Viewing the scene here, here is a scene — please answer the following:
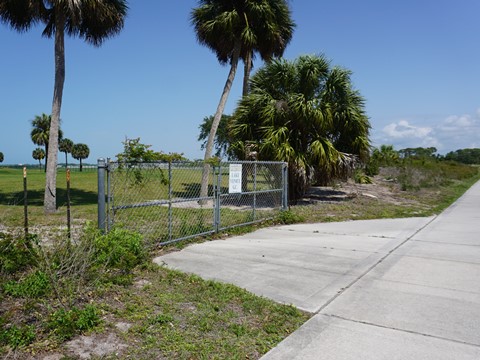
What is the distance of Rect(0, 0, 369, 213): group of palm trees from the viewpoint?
1333 centimetres

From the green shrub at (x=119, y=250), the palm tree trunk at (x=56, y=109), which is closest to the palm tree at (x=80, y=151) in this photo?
the palm tree trunk at (x=56, y=109)

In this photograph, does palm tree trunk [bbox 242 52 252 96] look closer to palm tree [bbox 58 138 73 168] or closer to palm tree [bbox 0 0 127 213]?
palm tree [bbox 0 0 127 213]

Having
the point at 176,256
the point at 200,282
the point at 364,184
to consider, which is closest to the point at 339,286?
the point at 200,282

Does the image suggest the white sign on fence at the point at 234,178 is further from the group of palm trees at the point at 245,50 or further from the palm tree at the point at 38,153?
the palm tree at the point at 38,153

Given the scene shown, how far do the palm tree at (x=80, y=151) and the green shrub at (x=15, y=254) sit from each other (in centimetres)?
7458

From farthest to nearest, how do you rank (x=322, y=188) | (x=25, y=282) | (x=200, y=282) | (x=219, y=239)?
(x=322, y=188), (x=219, y=239), (x=200, y=282), (x=25, y=282)

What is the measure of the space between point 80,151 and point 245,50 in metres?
66.2

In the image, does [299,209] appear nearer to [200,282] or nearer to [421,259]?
[421,259]

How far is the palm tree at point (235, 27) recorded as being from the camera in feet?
50.0

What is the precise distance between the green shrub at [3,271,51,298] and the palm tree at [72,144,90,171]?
75.1 m

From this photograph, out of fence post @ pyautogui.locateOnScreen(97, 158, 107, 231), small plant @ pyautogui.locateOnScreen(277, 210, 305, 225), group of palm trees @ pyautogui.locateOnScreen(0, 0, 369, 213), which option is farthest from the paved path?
group of palm trees @ pyautogui.locateOnScreen(0, 0, 369, 213)

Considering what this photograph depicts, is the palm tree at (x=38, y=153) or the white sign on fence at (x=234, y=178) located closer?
the white sign on fence at (x=234, y=178)

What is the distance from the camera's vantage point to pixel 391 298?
4777mm

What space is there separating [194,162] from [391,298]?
4.13 metres
